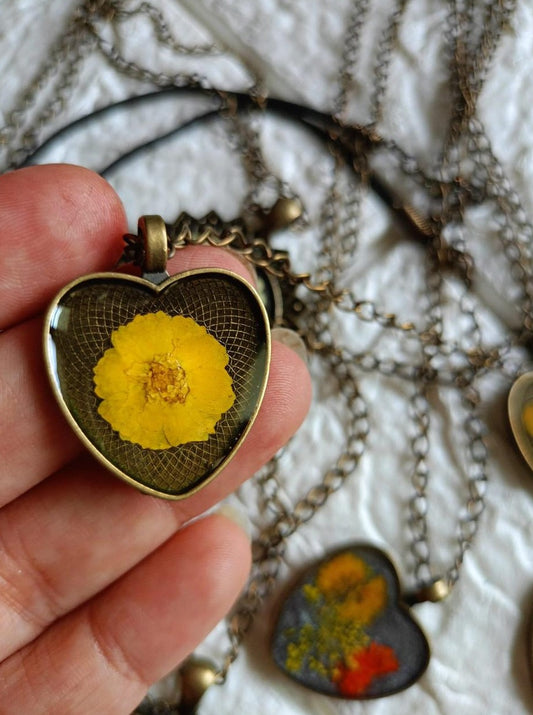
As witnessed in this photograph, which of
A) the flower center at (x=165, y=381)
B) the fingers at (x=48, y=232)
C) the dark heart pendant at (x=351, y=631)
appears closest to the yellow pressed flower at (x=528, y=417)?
the dark heart pendant at (x=351, y=631)

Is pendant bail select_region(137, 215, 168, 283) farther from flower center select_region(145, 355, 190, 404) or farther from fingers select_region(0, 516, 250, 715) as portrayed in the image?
fingers select_region(0, 516, 250, 715)

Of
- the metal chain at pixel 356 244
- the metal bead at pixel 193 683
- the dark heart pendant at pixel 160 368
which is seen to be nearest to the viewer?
the dark heart pendant at pixel 160 368

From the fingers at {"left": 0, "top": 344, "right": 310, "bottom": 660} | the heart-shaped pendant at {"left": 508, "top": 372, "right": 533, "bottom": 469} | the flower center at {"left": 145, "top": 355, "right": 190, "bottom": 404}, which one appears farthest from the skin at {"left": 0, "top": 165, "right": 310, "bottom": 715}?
the heart-shaped pendant at {"left": 508, "top": 372, "right": 533, "bottom": 469}

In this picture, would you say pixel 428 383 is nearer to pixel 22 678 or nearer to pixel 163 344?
pixel 163 344

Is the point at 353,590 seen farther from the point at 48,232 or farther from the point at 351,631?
the point at 48,232

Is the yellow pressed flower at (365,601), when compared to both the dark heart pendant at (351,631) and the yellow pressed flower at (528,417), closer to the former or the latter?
the dark heart pendant at (351,631)

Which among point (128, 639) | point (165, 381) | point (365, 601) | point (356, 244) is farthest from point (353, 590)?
point (356, 244)

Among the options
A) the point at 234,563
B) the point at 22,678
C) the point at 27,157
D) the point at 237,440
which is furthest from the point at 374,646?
the point at 27,157
